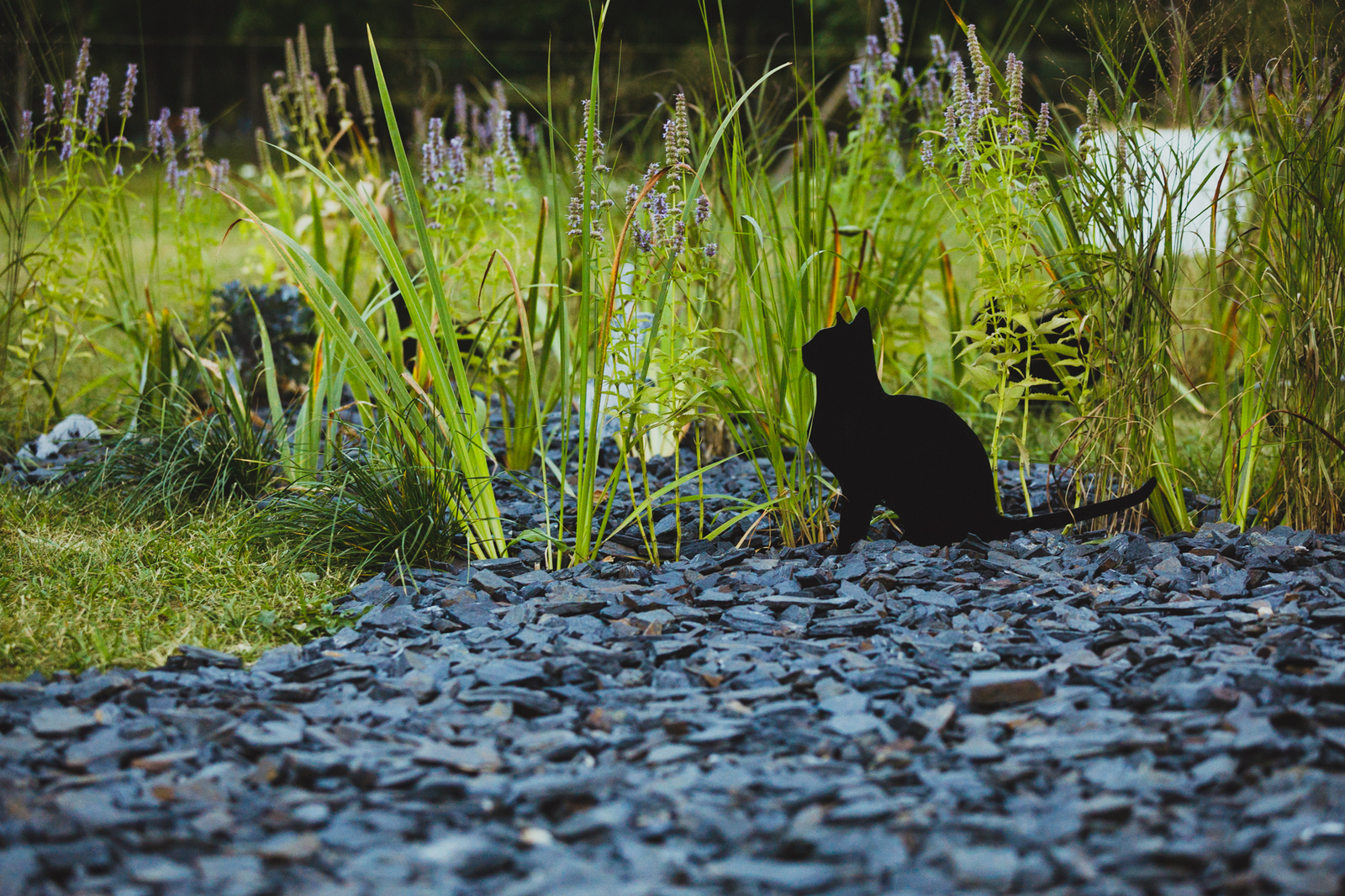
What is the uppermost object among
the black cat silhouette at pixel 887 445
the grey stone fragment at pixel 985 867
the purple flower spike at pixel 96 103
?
the purple flower spike at pixel 96 103

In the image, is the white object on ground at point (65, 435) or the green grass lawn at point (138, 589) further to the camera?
the white object on ground at point (65, 435)

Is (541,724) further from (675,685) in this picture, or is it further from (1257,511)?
(1257,511)

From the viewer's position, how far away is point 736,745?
1539 mm

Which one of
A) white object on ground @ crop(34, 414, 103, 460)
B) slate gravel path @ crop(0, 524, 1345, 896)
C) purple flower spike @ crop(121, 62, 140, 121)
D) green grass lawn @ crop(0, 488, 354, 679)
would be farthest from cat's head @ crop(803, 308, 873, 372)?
purple flower spike @ crop(121, 62, 140, 121)

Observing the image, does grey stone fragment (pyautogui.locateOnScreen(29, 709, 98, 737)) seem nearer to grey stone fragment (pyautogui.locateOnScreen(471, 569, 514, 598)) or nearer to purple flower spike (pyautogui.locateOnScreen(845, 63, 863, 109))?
grey stone fragment (pyautogui.locateOnScreen(471, 569, 514, 598))

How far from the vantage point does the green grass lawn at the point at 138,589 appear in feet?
6.26

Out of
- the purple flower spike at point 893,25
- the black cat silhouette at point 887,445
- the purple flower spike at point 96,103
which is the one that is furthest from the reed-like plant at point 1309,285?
the purple flower spike at point 96,103

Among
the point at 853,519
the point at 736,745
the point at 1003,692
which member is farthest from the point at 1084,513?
the point at 736,745

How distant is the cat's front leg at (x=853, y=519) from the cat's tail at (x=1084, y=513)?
12.4 inches

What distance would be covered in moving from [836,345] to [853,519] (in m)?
0.39

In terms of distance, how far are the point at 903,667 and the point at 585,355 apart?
939 mm

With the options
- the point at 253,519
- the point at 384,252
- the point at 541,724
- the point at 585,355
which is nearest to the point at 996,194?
the point at 585,355

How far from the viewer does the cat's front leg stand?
2.34 m

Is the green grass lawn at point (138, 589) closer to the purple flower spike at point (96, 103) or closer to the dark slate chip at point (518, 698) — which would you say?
the dark slate chip at point (518, 698)
